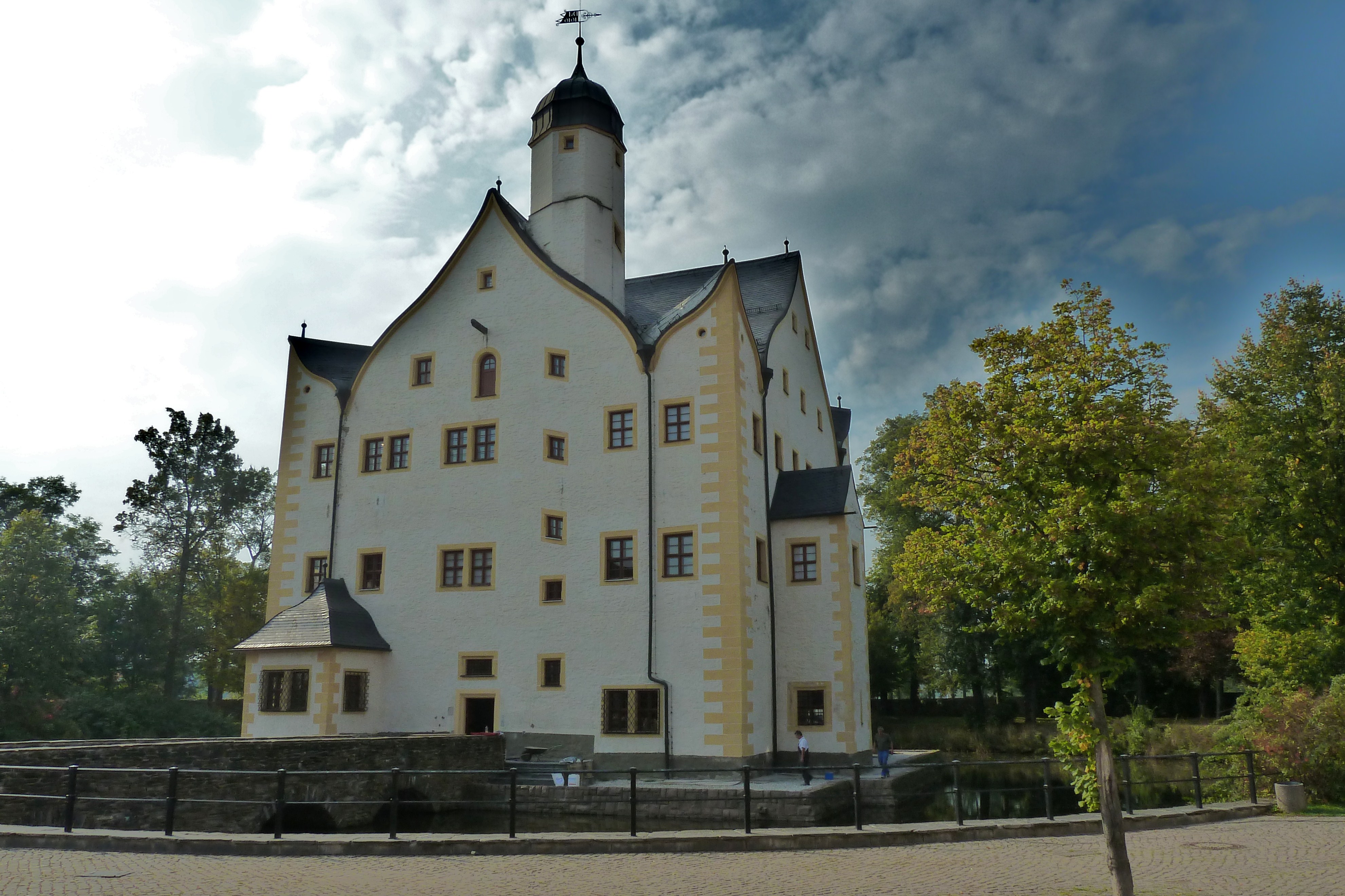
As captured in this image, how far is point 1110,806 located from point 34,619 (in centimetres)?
4457

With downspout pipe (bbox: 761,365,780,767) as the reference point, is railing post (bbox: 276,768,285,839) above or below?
below

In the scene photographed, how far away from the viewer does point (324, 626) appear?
2773 cm

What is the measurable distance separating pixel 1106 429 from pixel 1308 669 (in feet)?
63.2

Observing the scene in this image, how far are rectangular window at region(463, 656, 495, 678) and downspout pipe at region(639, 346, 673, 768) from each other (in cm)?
448

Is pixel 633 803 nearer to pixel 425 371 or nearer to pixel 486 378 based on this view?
pixel 486 378

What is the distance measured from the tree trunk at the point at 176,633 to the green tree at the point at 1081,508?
4866 cm

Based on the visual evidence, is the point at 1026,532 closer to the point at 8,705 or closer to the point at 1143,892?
the point at 1143,892

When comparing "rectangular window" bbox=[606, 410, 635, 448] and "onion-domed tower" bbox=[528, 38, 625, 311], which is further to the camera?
"onion-domed tower" bbox=[528, 38, 625, 311]

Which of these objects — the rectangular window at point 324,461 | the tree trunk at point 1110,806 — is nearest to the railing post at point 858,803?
the tree trunk at point 1110,806

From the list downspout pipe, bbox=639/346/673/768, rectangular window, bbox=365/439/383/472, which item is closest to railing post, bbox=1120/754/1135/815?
downspout pipe, bbox=639/346/673/768

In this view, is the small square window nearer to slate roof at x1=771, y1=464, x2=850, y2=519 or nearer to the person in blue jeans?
slate roof at x1=771, y1=464, x2=850, y2=519

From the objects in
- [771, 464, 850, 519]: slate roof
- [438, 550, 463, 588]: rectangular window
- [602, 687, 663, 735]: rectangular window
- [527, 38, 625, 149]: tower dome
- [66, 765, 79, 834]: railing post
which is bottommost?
[66, 765, 79, 834]: railing post

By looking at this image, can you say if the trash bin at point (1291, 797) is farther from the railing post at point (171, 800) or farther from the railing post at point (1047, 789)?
the railing post at point (171, 800)

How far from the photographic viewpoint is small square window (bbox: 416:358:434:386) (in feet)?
100
